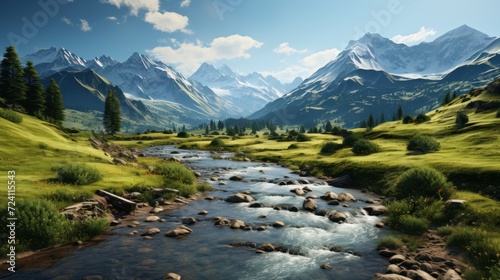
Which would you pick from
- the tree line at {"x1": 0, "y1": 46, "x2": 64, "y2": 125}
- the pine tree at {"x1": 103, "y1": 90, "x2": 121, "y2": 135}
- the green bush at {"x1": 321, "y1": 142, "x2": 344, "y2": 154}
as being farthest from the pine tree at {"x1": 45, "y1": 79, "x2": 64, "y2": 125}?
the green bush at {"x1": 321, "y1": 142, "x2": 344, "y2": 154}

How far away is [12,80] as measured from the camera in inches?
3083

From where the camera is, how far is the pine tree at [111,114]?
134175 mm

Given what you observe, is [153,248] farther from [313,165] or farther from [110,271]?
[313,165]

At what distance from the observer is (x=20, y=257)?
15.5 m

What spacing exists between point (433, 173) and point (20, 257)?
98.1ft

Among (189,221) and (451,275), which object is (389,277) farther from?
(189,221)

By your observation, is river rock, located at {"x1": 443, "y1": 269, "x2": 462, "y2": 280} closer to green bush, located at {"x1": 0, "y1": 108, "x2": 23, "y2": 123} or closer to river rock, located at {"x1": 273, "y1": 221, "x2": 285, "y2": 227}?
river rock, located at {"x1": 273, "y1": 221, "x2": 285, "y2": 227}

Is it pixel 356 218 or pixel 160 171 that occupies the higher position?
pixel 160 171

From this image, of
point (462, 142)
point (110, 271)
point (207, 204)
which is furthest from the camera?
point (462, 142)

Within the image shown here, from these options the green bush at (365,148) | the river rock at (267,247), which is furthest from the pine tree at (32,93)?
the river rock at (267,247)

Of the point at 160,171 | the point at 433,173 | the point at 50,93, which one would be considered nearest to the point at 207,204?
the point at 160,171

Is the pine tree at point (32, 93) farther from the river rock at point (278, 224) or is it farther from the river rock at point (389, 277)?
the river rock at point (389, 277)

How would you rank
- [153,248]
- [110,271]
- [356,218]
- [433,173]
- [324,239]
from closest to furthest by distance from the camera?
[110,271]
[153,248]
[324,239]
[356,218]
[433,173]

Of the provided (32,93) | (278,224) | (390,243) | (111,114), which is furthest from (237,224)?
(111,114)
